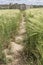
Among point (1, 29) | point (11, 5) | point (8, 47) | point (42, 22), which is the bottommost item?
point (11, 5)

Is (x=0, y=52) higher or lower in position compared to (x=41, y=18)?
lower

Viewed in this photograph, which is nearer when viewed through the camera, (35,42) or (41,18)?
(35,42)

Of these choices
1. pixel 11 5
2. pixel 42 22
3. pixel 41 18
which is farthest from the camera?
pixel 11 5

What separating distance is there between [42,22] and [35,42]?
418 mm

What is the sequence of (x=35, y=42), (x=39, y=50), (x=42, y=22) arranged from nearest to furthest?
(x=39, y=50) < (x=35, y=42) < (x=42, y=22)

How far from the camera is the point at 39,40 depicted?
339 centimetres

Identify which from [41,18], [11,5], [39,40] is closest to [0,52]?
[39,40]

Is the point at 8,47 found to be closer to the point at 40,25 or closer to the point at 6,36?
the point at 6,36

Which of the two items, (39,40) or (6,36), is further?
(6,36)

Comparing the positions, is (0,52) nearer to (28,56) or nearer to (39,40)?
(28,56)

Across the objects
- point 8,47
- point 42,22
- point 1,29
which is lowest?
point 8,47

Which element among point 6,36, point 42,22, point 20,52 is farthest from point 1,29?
point 42,22

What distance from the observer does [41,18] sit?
161 inches

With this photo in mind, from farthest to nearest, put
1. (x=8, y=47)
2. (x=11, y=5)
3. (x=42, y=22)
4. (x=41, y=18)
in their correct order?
(x=11, y=5)
(x=8, y=47)
(x=41, y=18)
(x=42, y=22)
